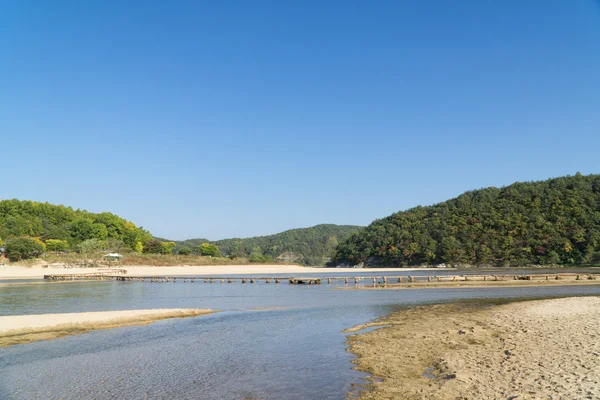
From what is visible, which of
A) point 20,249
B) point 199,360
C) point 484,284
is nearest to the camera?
point 199,360

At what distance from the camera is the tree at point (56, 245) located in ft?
397

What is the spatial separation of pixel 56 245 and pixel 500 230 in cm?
13593

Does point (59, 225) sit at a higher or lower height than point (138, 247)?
higher

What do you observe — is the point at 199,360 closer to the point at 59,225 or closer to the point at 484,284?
the point at 484,284

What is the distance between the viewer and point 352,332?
24.3 metres

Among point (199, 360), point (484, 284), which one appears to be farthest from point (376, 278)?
point (199, 360)

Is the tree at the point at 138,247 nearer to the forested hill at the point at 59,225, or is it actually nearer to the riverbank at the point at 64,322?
the forested hill at the point at 59,225

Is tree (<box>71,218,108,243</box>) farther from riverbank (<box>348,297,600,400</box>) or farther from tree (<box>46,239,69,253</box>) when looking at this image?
riverbank (<box>348,297,600,400</box>)

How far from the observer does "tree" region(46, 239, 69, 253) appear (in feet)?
397

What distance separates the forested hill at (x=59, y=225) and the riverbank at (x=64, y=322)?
4235 inches

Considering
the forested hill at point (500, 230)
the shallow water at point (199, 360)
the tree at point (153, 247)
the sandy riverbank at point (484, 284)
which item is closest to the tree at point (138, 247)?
the tree at point (153, 247)

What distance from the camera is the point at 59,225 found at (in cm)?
15050

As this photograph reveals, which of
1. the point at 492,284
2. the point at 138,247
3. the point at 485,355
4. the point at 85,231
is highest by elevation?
the point at 85,231

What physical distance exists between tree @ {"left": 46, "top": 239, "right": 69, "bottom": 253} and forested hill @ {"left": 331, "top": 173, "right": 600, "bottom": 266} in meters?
104
